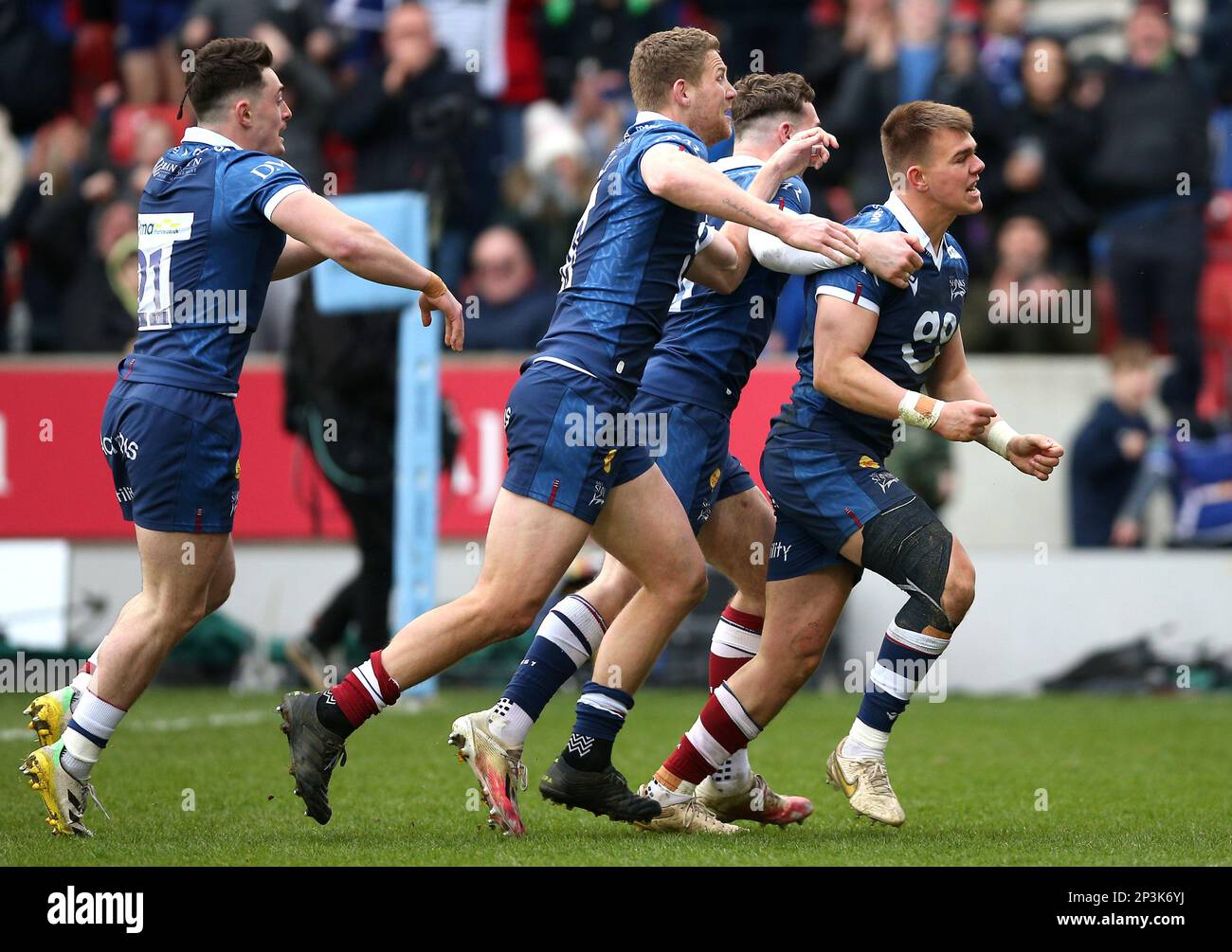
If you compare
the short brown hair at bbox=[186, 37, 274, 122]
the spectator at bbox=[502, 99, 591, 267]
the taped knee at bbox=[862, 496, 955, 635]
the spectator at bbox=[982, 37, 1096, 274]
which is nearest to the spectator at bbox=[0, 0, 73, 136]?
the spectator at bbox=[502, 99, 591, 267]

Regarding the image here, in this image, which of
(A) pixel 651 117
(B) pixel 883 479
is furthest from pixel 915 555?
(A) pixel 651 117

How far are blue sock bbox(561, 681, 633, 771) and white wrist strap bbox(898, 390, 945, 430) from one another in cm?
137

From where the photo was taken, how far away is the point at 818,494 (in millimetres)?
6301

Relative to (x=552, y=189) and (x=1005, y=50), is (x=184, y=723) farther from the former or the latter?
(x=1005, y=50)

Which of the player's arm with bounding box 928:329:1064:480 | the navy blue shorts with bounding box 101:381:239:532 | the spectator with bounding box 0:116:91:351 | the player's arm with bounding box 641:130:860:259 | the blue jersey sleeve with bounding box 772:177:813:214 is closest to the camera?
the player's arm with bounding box 641:130:860:259

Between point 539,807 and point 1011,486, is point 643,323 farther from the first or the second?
point 1011,486

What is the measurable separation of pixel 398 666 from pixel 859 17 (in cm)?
953

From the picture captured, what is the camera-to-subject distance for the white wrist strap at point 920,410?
5973 mm

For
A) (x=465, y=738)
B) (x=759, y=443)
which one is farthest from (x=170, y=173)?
(x=759, y=443)

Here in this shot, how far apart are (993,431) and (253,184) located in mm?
2607

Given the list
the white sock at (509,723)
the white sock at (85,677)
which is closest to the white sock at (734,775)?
the white sock at (509,723)

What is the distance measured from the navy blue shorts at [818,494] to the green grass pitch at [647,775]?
983mm

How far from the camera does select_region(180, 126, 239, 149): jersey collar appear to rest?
6227 millimetres

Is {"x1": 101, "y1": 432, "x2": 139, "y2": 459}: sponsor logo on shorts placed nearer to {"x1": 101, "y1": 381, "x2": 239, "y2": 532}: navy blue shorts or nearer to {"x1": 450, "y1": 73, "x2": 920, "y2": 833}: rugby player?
{"x1": 101, "y1": 381, "x2": 239, "y2": 532}: navy blue shorts
